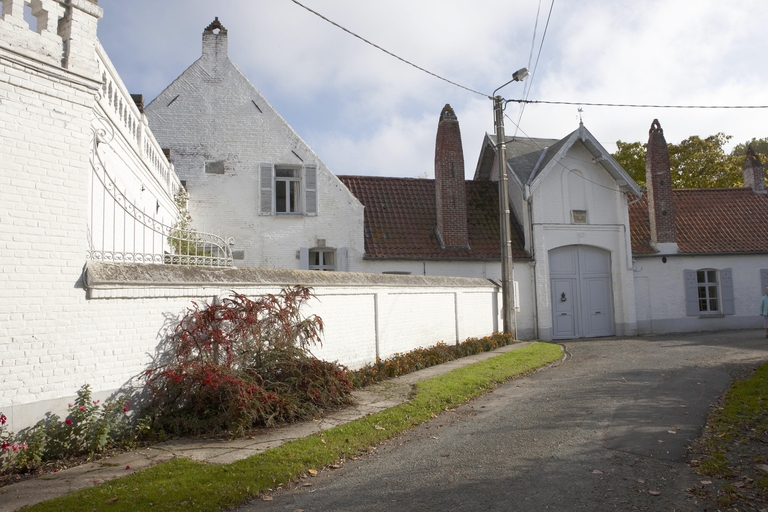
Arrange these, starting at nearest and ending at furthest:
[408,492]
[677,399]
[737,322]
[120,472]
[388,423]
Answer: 1. [408,492]
2. [120,472]
3. [388,423]
4. [677,399]
5. [737,322]

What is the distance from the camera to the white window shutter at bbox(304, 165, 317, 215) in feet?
57.5

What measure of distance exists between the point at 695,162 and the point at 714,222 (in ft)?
30.3

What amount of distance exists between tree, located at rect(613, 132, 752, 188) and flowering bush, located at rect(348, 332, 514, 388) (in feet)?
57.8

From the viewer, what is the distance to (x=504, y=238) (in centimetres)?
1631

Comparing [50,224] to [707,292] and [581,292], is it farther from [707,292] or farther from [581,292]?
[707,292]

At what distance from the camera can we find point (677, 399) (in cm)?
853

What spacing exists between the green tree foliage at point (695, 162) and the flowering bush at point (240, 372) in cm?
2608

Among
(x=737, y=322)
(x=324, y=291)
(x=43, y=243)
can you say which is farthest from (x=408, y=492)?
(x=737, y=322)

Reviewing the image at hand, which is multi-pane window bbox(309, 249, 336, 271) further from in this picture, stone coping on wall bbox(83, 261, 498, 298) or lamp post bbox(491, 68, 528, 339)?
stone coping on wall bbox(83, 261, 498, 298)

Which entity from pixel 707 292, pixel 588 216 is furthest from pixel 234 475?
pixel 707 292

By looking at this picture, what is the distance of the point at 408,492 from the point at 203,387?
9.99 feet

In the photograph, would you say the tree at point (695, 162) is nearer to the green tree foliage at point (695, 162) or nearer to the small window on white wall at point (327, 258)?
Answer: the green tree foliage at point (695, 162)

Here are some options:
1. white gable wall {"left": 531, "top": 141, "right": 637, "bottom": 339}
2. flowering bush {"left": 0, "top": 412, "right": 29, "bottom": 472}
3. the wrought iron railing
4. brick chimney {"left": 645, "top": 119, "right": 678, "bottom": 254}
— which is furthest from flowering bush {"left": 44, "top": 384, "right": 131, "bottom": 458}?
brick chimney {"left": 645, "top": 119, "right": 678, "bottom": 254}

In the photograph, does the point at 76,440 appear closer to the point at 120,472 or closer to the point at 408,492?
the point at 120,472
